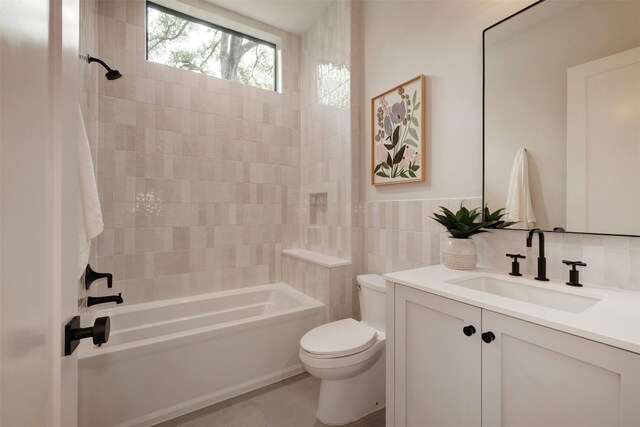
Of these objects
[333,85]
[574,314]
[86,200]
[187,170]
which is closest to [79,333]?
[86,200]

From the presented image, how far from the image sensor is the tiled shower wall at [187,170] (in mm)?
2242

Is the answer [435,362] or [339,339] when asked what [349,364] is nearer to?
[339,339]

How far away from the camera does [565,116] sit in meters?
1.24

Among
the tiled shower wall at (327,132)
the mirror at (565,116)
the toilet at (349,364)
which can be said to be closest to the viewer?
the mirror at (565,116)

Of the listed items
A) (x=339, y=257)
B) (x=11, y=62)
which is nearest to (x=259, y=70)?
(x=339, y=257)

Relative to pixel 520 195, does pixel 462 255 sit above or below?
below

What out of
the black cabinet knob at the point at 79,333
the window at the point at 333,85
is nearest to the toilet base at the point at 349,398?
the black cabinet knob at the point at 79,333

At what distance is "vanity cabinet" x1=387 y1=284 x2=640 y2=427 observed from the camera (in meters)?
0.74

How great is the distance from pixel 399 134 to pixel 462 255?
3.22 feet

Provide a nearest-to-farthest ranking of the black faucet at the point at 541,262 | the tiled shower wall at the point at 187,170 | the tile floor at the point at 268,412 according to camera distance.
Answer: the black faucet at the point at 541,262
the tile floor at the point at 268,412
the tiled shower wall at the point at 187,170

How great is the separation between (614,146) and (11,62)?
1.71 m

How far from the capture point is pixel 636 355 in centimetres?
68

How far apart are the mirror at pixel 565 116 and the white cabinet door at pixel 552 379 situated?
24.8 inches

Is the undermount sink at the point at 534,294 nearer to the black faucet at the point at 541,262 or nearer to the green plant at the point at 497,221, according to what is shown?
the black faucet at the point at 541,262
